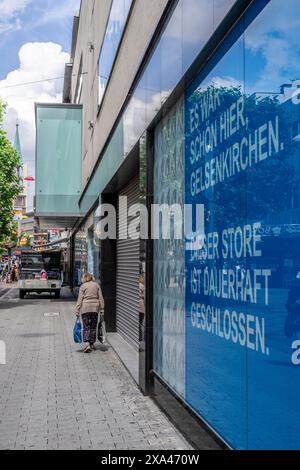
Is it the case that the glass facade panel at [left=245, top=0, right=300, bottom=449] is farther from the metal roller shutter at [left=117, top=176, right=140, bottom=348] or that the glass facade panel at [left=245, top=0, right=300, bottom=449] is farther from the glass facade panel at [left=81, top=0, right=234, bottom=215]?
the metal roller shutter at [left=117, top=176, right=140, bottom=348]

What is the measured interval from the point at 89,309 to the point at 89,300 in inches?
7.1

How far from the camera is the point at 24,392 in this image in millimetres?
7629

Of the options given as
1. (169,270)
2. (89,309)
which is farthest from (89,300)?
(169,270)

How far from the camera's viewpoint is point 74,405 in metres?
6.85

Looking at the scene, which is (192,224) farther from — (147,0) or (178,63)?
(147,0)

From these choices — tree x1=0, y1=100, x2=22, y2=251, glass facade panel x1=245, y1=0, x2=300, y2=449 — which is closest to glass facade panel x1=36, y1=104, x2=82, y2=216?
tree x1=0, y1=100, x2=22, y2=251

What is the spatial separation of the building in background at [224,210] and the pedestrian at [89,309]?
6.33 ft

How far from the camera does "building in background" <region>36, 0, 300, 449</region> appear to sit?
329 centimetres

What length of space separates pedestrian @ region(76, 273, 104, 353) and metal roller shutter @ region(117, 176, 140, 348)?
32.1 inches

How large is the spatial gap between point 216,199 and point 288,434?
6.79ft

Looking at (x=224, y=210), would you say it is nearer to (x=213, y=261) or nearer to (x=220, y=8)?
(x=213, y=261)

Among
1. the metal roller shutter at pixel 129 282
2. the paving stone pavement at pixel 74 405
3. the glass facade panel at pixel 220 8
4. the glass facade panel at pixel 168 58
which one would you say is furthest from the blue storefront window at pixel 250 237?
the metal roller shutter at pixel 129 282

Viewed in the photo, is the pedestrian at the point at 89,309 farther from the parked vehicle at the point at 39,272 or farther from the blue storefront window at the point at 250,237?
the parked vehicle at the point at 39,272

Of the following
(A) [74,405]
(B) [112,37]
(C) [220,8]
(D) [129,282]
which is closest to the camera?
(C) [220,8]
